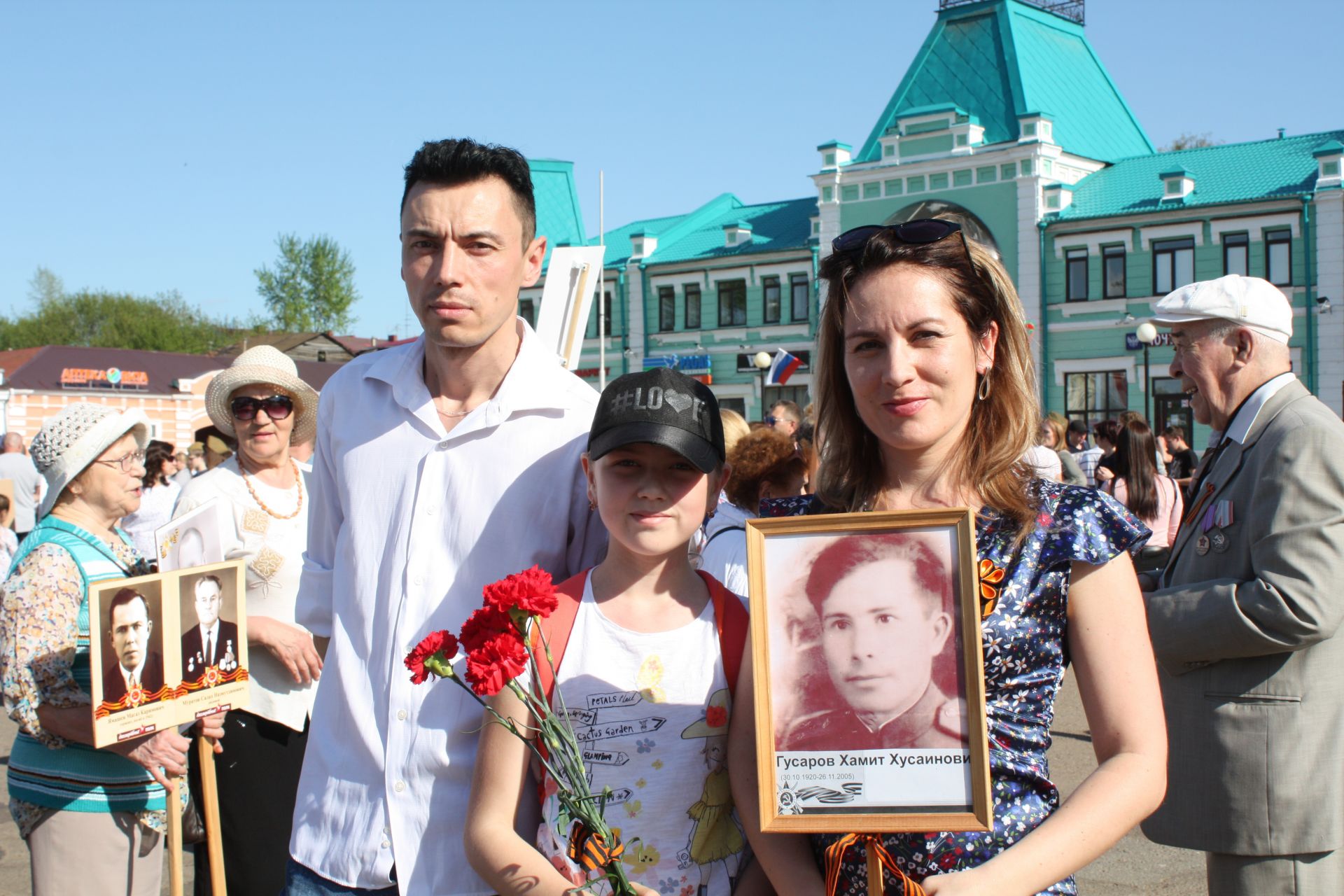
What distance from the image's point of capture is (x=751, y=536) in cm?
197

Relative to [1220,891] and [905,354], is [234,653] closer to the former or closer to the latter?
[905,354]

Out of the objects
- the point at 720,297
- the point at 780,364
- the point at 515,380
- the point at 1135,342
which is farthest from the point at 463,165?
the point at 720,297

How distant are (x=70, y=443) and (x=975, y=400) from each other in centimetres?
321

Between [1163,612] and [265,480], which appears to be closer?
[1163,612]

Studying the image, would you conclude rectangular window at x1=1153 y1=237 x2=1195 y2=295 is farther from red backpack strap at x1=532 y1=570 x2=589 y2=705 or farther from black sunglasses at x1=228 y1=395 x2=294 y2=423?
red backpack strap at x1=532 y1=570 x2=589 y2=705

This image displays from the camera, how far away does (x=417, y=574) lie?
2520mm

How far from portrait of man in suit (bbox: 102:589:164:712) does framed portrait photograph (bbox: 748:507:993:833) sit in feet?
7.81

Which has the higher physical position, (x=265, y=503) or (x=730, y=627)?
(x=265, y=503)

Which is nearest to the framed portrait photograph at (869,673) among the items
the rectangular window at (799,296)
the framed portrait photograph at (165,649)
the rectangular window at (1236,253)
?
the framed portrait photograph at (165,649)

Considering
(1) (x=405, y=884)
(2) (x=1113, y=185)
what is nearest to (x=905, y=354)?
(1) (x=405, y=884)

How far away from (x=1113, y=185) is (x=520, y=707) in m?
34.0

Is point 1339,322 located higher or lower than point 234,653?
higher

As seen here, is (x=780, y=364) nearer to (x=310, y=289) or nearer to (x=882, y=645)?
(x=882, y=645)

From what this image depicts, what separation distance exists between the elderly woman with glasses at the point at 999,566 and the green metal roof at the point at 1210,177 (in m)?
31.1
